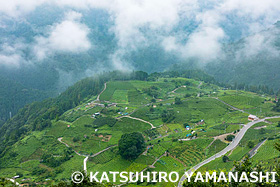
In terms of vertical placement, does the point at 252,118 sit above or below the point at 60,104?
below

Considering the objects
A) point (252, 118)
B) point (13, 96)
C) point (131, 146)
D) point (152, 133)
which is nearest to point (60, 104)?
point (152, 133)

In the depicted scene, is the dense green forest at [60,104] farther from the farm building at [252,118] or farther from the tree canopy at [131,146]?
the farm building at [252,118]

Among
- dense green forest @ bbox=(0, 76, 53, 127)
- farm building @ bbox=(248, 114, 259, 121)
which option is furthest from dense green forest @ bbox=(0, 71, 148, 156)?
farm building @ bbox=(248, 114, 259, 121)

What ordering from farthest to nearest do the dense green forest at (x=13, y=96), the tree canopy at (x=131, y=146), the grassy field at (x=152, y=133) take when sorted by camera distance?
1. the dense green forest at (x=13, y=96)
2. the tree canopy at (x=131, y=146)
3. the grassy field at (x=152, y=133)

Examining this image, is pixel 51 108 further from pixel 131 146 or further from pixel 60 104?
pixel 131 146

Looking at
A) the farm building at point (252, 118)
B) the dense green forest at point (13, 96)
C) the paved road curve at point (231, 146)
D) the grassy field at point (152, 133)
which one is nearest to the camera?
the paved road curve at point (231, 146)

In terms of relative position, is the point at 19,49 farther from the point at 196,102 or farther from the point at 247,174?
the point at 247,174

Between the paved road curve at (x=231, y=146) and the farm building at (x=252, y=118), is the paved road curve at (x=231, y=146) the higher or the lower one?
the lower one

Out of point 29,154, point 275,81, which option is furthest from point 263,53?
point 29,154

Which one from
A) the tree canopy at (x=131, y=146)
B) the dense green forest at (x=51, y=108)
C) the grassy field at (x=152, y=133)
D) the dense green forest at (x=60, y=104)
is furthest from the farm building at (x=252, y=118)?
the dense green forest at (x=51, y=108)

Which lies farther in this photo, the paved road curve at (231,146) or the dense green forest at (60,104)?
the dense green forest at (60,104)

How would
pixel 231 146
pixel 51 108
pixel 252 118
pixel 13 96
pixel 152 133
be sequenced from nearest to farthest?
pixel 231 146
pixel 152 133
pixel 252 118
pixel 51 108
pixel 13 96
